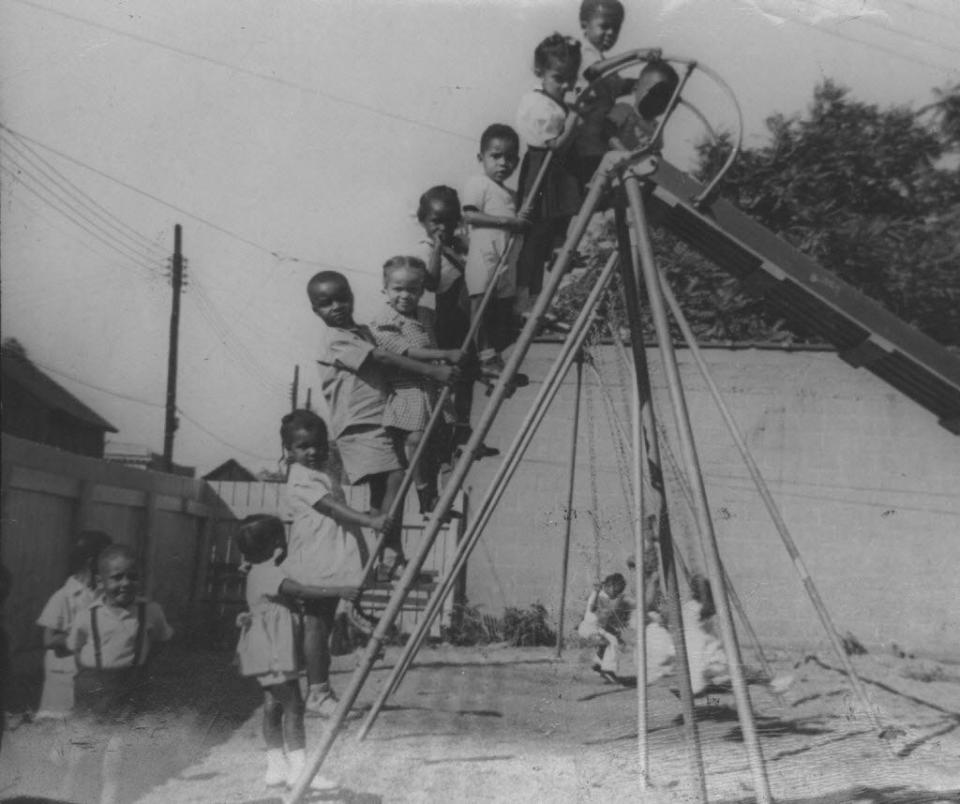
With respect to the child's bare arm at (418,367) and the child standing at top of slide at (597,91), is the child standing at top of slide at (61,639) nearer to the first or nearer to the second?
the child's bare arm at (418,367)

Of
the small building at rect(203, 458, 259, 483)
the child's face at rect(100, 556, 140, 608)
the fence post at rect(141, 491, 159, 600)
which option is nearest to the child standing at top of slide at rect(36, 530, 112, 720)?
the child's face at rect(100, 556, 140, 608)

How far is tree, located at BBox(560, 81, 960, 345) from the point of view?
46.7 ft

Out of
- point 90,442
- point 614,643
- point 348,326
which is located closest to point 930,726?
point 614,643

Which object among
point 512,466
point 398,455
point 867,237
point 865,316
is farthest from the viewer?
point 867,237

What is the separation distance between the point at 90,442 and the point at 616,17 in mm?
22416

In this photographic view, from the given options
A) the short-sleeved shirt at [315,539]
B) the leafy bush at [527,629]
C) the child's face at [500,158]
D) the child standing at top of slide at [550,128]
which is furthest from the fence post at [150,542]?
the child standing at top of slide at [550,128]

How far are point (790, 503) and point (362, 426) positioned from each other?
7291 millimetres

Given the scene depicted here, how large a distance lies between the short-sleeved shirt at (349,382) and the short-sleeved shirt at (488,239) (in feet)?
2.21

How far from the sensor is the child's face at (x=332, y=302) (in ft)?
12.6

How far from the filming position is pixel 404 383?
398cm

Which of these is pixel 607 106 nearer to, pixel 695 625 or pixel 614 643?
pixel 695 625

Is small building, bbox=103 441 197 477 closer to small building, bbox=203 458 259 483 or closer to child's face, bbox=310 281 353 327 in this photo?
small building, bbox=203 458 259 483

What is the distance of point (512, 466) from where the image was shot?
14.0 feet

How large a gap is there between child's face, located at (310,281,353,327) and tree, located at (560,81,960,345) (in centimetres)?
1017
